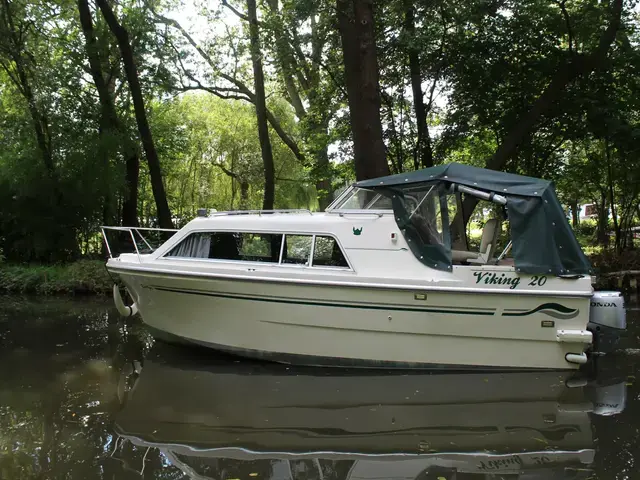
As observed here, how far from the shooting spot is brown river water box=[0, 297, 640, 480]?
412 centimetres

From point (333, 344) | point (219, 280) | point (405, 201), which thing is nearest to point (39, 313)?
point (219, 280)

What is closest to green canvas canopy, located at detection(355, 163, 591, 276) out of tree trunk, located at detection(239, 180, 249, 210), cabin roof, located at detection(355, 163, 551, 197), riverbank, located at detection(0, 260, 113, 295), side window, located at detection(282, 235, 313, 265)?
cabin roof, located at detection(355, 163, 551, 197)

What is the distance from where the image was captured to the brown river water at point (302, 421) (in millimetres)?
4125

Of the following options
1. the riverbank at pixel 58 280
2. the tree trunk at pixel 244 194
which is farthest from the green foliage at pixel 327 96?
the tree trunk at pixel 244 194

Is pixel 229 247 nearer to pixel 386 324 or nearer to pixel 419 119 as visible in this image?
pixel 386 324

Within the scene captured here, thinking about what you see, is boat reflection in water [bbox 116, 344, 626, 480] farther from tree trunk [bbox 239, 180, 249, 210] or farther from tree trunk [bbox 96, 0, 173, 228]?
tree trunk [bbox 239, 180, 249, 210]

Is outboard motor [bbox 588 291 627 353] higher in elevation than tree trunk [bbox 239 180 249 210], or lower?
lower

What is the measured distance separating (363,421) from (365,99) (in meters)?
6.05

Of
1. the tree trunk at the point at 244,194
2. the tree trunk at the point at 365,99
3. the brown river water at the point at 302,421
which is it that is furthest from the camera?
the tree trunk at the point at 244,194

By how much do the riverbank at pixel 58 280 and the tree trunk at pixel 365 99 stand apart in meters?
7.57

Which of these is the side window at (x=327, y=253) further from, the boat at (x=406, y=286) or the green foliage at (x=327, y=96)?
the green foliage at (x=327, y=96)

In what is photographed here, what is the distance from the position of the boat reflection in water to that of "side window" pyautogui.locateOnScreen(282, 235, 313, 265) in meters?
1.37

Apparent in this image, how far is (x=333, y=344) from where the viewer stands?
6.28 meters

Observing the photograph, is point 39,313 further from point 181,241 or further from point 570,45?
point 570,45
